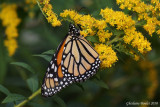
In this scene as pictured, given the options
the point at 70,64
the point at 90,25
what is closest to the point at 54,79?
the point at 70,64

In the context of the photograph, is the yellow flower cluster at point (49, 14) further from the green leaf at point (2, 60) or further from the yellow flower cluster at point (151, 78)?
the yellow flower cluster at point (151, 78)

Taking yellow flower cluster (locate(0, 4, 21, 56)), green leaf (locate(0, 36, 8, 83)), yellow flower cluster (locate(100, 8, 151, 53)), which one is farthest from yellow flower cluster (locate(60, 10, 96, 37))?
yellow flower cluster (locate(0, 4, 21, 56))

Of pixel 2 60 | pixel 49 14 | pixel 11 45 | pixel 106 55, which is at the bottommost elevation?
pixel 106 55

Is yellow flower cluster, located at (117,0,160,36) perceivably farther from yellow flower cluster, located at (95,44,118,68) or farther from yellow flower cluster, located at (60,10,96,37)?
yellow flower cluster, located at (95,44,118,68)

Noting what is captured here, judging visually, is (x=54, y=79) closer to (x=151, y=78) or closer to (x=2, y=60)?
(x=2, y=60)

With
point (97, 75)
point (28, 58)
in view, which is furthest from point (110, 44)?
point (28, 58)

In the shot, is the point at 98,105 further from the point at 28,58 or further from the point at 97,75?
the point at 97,75
